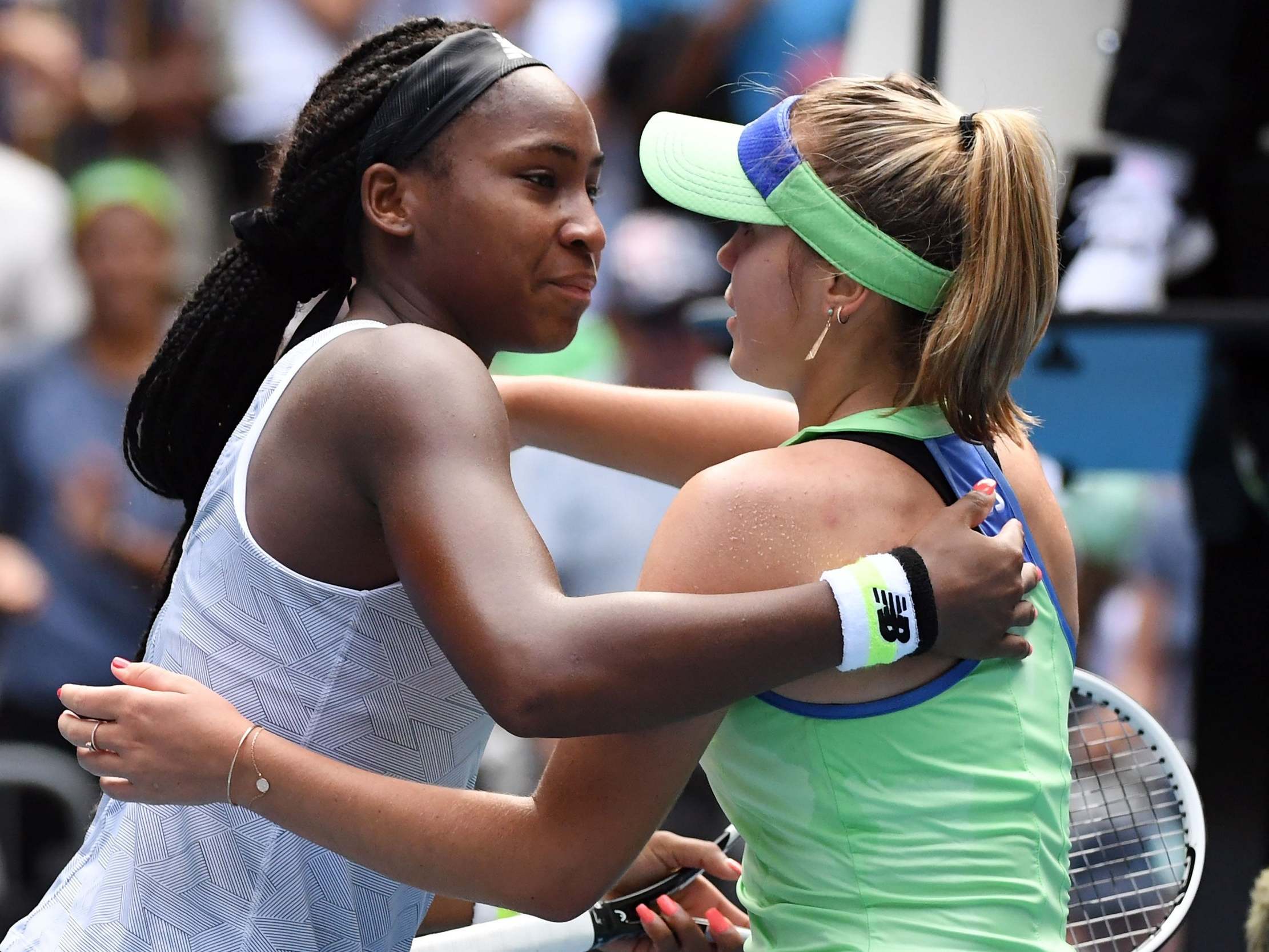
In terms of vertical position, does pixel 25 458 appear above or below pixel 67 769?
above

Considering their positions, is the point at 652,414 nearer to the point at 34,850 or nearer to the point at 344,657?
the point at 344,657

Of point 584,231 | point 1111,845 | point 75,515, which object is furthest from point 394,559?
point 75,515

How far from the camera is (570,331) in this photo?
82.0 inches

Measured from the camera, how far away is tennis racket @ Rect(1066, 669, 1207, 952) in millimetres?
2215

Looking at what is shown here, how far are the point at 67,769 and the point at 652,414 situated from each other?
2.46 meters

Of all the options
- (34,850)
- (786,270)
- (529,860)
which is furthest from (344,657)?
(34,850)

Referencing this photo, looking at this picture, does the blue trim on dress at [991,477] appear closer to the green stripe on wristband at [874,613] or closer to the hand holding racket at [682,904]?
the green stripe on wristband at [874,613]

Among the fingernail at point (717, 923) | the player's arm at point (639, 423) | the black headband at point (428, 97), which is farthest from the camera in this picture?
the player's arm at point (639, 423)

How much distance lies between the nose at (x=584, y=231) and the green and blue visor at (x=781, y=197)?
0.10 metres

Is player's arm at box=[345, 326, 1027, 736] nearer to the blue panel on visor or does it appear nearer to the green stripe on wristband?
the green stripe on wristband

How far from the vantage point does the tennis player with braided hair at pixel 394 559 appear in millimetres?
1668

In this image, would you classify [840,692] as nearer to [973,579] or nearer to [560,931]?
[973,579]

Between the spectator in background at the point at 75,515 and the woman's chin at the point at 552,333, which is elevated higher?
the woman's chin at the point at 552,333

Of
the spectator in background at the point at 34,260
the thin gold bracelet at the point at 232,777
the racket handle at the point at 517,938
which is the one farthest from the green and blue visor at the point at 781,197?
the spectator in background at the point at 34,260
